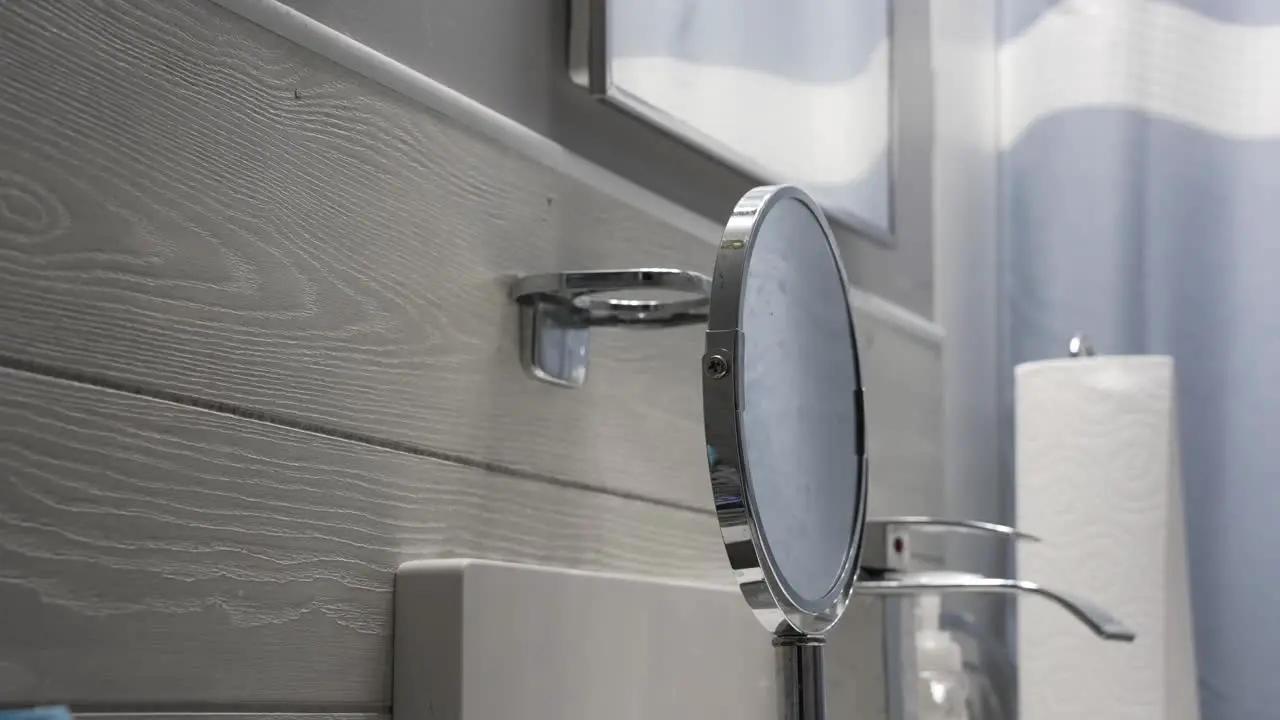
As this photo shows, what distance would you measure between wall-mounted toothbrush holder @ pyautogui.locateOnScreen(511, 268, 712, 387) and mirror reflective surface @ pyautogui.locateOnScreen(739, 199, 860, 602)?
53mm

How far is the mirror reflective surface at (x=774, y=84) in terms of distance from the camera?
76 cm

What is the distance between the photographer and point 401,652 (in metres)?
0.56

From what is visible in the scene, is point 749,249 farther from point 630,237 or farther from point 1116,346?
point 1116,346

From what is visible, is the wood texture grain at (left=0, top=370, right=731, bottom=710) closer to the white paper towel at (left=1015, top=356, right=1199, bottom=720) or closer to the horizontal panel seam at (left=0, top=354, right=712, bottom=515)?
the horizontal panel seam at (left=0, top=354, right=712, bottom=515)

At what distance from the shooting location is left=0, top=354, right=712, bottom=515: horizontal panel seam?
424mm

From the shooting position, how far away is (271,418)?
50 centimetres

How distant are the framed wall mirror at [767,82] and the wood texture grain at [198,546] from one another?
24 cm

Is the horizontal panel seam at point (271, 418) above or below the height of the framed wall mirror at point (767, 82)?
below

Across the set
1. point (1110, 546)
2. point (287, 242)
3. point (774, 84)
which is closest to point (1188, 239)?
point (1110, 546)

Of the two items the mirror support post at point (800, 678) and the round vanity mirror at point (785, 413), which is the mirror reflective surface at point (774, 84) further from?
the mirror support post at point (800, 678)

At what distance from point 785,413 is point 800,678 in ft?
0.32

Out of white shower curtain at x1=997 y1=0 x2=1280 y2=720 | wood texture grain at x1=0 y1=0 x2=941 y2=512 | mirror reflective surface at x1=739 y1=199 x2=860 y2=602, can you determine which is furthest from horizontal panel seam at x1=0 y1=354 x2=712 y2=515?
white shower curtain at x1=997 y1=0 x2=1280 y2=720

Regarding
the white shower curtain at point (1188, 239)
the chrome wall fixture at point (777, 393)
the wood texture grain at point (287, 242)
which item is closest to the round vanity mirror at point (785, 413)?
the chrome wall fixture at point (777, 393)

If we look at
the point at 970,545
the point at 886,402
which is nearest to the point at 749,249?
the point at 886,402
